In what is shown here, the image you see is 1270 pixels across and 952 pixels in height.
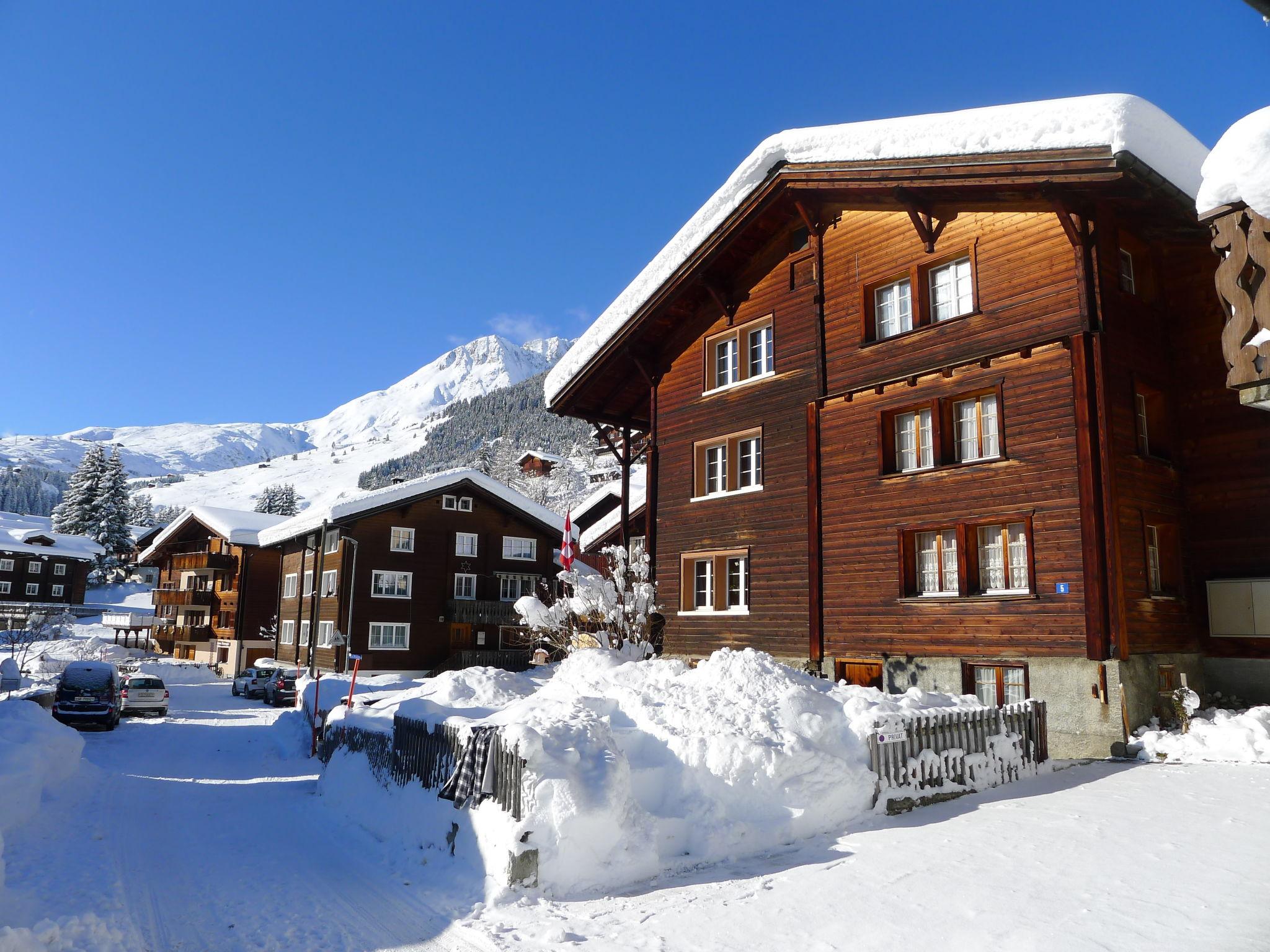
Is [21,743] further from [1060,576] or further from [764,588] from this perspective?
[1060,576]

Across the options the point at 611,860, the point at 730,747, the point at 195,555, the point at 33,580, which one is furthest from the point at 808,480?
the point at 33,580

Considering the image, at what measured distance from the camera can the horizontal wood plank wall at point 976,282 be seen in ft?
55.0

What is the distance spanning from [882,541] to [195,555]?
54.1 m

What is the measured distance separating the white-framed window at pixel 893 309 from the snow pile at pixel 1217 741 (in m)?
9.51

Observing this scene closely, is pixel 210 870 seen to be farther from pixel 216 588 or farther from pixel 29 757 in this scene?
pixel 216 588

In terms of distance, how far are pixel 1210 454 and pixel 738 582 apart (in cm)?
1095

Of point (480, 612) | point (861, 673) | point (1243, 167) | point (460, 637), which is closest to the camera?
point (1243, 167)

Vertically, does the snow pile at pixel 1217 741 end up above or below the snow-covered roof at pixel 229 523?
below

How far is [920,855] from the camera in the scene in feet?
30.8

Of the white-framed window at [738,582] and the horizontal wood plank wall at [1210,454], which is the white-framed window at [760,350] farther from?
the horizontal wood plank wall at [1210,454]

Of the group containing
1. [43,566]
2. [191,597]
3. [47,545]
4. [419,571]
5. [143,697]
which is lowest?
[143,697]

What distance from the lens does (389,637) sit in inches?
1709

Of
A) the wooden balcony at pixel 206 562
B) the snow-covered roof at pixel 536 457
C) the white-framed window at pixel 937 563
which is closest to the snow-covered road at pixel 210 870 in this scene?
the white-framed window at pixel 937 563

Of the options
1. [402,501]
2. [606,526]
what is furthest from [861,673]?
[402,501]
